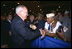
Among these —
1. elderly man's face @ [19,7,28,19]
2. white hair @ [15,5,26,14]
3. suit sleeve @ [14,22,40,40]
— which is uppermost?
white hair @ [15,5,26,14]

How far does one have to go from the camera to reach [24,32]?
8.79ft

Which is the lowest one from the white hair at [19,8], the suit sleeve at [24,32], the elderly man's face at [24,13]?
the suit sleeve at [24,32]

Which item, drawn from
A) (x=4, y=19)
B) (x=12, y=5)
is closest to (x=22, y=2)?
(x=12, y=5)

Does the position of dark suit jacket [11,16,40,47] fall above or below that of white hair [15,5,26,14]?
below

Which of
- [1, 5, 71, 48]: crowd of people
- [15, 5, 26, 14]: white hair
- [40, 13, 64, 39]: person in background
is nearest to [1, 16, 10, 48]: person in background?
[1, 5, 71, 48]: crowd of people

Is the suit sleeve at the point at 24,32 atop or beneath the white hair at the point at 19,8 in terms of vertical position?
beneath

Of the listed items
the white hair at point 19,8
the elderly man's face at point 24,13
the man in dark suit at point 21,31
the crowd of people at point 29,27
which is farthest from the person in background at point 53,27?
the white hair at point 19,8

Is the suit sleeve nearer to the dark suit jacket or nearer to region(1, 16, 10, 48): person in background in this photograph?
the dark suit jacket

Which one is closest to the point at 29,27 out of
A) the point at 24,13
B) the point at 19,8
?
the point at 24,13

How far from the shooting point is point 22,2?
2.80 metres

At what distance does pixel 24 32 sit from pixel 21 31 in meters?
0.06

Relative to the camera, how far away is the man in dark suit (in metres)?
2.68

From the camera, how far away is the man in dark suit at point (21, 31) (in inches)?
106

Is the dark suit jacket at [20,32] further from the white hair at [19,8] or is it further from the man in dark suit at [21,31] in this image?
the white hair at [19,8]
